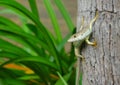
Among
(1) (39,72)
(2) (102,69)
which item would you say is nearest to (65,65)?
(1) (39,72)

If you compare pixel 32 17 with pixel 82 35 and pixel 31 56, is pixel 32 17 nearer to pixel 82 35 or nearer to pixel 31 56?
pixel 31 56

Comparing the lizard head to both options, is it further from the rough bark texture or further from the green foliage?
the green foliage

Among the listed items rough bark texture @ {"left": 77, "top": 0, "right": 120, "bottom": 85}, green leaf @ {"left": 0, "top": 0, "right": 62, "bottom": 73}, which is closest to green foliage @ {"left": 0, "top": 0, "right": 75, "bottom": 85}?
green leaf @ {"left": 0, "top": 0, "right": 62, "bottom": 73}

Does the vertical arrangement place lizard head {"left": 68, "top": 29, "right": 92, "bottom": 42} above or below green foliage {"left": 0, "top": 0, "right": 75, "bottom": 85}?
above

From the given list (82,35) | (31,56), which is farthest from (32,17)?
(82,35)

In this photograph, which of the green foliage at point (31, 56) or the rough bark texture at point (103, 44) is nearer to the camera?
the rough bark texture at point (103, 44)

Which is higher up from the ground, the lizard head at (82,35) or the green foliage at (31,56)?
the lizard head at (82,35)

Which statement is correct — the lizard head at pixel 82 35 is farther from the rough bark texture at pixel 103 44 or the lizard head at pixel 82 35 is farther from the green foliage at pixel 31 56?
the green foliage at pixel 31 56

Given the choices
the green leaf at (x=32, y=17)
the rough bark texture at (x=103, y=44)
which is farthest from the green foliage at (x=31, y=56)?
the rough bark texture at (x=103, y=44)
